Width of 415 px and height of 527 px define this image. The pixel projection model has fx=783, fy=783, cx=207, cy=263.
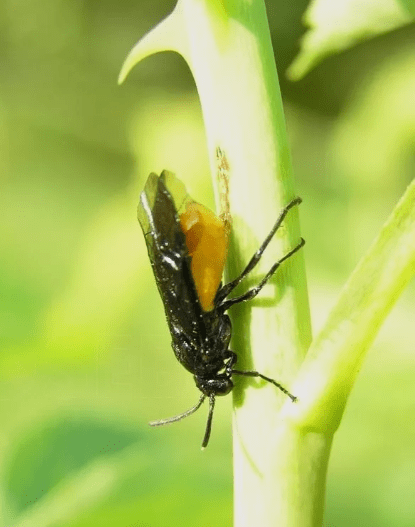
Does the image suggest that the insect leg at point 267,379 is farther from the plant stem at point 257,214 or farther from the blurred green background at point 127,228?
the blurred green background at point 127,228

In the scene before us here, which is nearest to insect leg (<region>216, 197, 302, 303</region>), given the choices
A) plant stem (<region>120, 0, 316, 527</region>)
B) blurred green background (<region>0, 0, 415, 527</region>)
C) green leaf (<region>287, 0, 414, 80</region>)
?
plant stem (<region>120, 0, 316, 527</region>)

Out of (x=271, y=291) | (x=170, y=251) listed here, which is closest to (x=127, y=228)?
(x=170, y=251)

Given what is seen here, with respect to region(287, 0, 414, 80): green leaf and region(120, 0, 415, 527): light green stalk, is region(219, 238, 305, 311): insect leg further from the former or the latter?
region(287, 0, 414, 80): green leaf

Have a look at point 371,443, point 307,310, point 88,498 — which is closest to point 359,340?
point 307,310

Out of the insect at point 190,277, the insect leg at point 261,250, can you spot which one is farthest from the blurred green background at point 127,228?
the insect leg at point 261,250

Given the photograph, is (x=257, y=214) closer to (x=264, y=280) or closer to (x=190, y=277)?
(x=264, y=280)

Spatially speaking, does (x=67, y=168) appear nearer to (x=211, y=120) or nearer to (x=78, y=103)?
(x=78, y=103)
